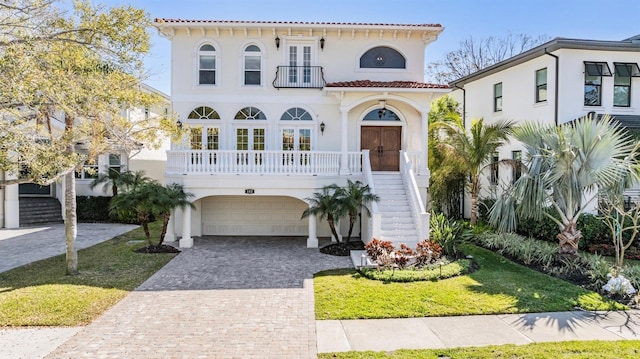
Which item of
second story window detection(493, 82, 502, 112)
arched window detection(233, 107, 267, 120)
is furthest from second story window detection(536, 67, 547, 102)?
arched window detection(233, 107, 267, 120)

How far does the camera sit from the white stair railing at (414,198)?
12.2 meters

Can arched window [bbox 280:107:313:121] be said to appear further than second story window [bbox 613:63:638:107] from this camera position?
Yes

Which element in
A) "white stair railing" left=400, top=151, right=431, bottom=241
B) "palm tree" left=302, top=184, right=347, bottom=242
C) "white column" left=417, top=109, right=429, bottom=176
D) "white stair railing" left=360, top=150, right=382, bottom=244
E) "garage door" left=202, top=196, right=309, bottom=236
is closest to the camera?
"white stair railing" left=360, top=150, right=382, bottom=244

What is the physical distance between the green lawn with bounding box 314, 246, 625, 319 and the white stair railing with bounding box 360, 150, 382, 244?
79.1 inches

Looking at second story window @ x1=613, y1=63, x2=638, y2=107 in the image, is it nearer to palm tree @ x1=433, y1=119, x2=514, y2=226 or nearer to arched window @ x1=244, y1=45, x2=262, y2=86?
palm tree @ x1=433, y1=119, x2=514, y2=226

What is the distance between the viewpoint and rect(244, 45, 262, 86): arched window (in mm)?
16078

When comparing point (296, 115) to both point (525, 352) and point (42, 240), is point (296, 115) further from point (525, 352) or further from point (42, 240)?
point (525, 352)

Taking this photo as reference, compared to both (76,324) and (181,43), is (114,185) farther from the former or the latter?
(76,324)

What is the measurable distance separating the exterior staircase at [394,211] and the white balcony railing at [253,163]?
1723mm

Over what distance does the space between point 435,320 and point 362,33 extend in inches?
478

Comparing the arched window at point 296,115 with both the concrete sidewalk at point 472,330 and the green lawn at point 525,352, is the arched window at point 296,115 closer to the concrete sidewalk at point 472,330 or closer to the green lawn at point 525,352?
the concrete sidewalk at point 472,330

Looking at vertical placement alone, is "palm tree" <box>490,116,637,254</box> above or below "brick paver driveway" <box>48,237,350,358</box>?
above

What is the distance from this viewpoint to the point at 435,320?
24.3 feet

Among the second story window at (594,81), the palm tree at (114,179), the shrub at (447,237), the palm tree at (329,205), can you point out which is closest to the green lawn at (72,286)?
the palm tree at (329,205)
